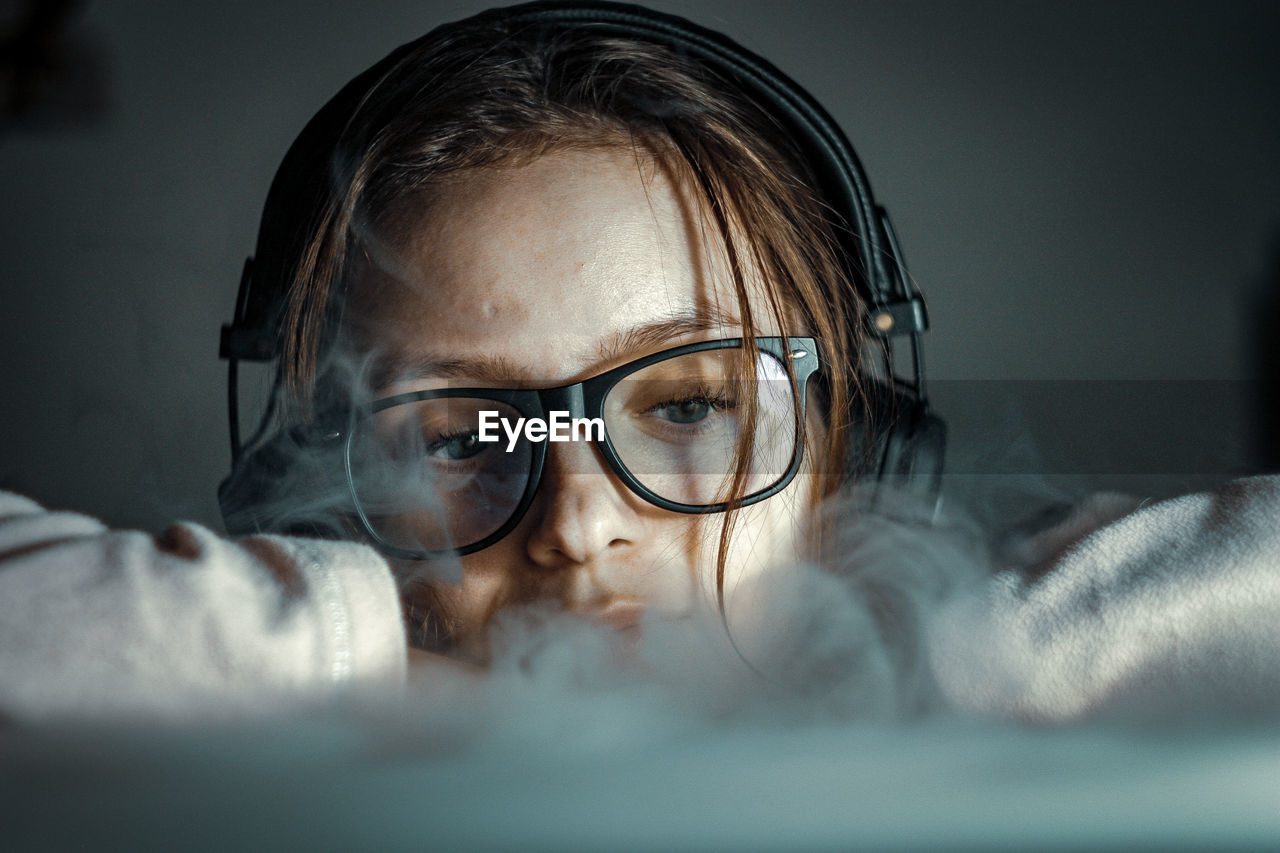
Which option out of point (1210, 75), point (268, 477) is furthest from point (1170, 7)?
point (268, 477)

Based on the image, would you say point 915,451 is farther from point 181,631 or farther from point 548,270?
point 181,631

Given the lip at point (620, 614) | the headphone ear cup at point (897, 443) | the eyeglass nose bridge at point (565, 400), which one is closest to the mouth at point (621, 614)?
the lip at point (620, 614)

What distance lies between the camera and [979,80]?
0.62m

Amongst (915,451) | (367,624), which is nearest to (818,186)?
(915,451)

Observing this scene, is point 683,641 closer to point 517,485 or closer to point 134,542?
point 517,485

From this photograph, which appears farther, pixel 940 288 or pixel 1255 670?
pixel 940 288

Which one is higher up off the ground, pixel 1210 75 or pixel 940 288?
pixel 1210 75

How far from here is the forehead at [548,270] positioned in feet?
1.58

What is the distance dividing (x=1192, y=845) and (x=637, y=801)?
0.16m

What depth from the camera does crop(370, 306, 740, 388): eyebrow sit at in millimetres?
482

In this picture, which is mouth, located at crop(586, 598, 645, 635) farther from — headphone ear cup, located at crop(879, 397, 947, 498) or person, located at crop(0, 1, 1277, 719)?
headphone ear cup, located at crop(879, 397, 947, 498)

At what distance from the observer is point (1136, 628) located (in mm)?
322

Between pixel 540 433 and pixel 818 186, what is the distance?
300 millimetres
